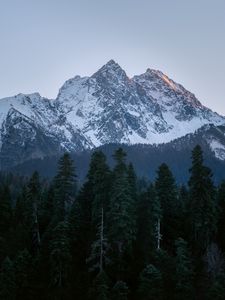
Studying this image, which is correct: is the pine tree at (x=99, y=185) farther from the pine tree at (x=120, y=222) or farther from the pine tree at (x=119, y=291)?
the pine tree at (x=119, y=291)

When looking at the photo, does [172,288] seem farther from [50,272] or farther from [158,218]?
[50,272]

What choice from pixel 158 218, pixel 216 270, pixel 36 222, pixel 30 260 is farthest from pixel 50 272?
pixel 216 270

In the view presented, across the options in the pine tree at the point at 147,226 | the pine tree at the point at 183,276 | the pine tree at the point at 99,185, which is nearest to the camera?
the pine tree at the point at 183,276

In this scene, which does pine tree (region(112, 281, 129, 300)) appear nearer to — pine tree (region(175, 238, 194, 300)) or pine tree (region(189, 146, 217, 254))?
pine tree (region(175, 238, 194, 300))

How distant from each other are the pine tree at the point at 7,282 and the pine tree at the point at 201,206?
84.9 feet

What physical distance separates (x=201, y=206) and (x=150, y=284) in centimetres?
1564

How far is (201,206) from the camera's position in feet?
270

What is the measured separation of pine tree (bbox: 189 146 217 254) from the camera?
8244cm

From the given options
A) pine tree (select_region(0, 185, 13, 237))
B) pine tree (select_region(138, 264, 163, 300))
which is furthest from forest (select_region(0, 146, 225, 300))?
pine tree (select_region(0, 185, 13, 237))

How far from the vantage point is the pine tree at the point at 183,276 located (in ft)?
237

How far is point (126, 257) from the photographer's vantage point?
80.6 meters

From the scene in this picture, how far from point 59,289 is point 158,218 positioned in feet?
55.4

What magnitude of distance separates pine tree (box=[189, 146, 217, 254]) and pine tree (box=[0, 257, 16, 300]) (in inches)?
1019

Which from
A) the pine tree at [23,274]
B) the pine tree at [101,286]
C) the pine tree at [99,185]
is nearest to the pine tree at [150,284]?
the pine tree at [101,286]
